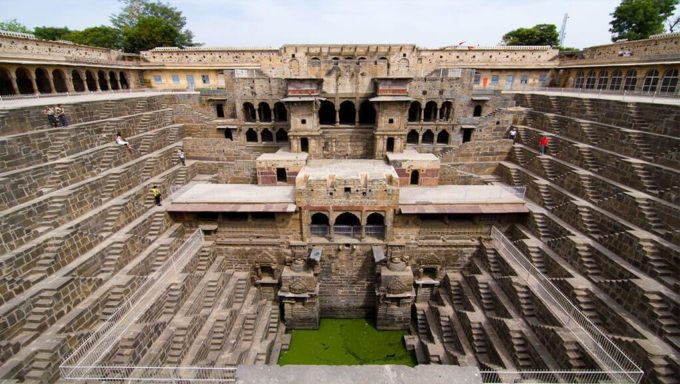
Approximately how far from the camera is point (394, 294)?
1612 cm

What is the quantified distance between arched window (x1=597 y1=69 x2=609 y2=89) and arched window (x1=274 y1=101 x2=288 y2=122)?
3052cm

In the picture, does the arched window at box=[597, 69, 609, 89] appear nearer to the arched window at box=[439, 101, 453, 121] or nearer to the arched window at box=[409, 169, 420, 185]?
the arched window at box=[439, 101, 453, 121]

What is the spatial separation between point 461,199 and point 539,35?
45723 millimetres

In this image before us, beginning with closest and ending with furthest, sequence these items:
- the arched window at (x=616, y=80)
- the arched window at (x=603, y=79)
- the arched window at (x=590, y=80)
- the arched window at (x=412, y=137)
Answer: the arched window at (x=412, y=137), the arched window at (x=616, y=80), the arched window at (x=603, y=79), the arched window at (x=590, y=80)

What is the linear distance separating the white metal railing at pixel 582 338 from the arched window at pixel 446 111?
1485cm

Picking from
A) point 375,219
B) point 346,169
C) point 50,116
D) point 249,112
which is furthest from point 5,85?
point 375,219

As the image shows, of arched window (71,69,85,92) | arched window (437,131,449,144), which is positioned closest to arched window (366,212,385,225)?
arched window (437,131,449,144)

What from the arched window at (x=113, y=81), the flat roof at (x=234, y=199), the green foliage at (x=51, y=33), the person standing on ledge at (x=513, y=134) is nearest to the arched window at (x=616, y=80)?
the person standing on ledge at (x=513, y=134)

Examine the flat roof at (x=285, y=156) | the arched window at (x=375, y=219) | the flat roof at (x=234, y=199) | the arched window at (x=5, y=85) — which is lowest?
the arched window at (x=375, y=219)

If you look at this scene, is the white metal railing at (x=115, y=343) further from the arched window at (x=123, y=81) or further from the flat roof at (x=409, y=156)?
the arched window at (x=123, y=81)

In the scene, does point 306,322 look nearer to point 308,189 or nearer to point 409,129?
point 308,189

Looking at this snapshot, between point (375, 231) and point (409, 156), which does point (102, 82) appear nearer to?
point (409, 156)

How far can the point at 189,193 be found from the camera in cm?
1839

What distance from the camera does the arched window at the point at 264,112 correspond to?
Result: 26.2 metres
